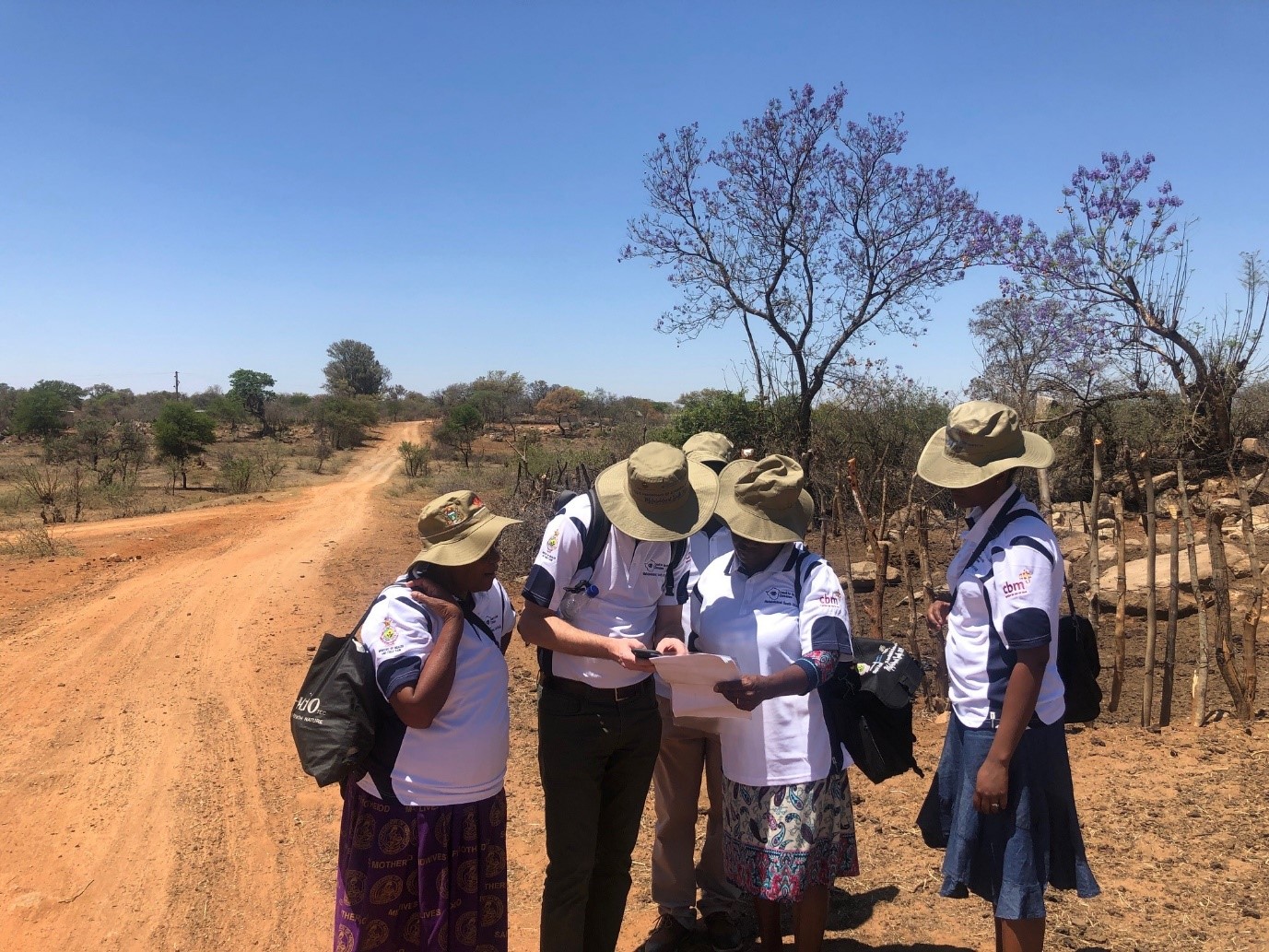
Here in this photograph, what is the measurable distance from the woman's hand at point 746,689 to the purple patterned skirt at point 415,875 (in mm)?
754

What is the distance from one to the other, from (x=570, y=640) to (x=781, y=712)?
2.13ft

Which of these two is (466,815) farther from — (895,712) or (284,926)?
(284,926)

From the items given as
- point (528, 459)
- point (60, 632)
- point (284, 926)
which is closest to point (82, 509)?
point (528, 459)

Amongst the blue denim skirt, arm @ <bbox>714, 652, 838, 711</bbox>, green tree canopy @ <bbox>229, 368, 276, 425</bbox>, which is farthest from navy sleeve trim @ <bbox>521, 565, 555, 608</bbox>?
green tree canopy @ <bbox>229, 368, 276, 425</bbox>

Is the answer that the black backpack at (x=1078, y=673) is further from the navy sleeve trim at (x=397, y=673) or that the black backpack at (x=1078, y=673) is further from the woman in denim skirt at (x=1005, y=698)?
the navy sleeve trim at (x=397, y=673)

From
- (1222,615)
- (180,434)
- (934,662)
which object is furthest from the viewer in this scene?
(180,434)

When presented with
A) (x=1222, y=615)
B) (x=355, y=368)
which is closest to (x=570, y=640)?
(x=1222, y=615)

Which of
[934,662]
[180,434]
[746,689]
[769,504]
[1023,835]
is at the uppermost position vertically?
[180,434]

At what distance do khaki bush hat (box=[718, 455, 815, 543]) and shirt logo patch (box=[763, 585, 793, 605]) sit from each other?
0.50 ft

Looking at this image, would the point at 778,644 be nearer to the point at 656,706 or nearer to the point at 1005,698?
the point at 656,706

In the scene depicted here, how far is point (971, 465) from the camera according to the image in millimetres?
2344

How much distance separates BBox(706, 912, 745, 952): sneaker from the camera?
3.01 meters

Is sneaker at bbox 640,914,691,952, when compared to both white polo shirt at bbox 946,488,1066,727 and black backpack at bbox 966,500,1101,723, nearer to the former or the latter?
white polo shirt at bbox 946,488,1066,727

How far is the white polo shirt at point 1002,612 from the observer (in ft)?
6.96
